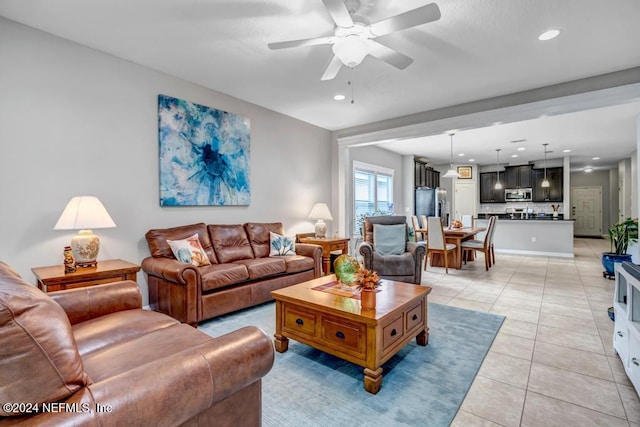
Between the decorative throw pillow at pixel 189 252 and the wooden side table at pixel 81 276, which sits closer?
the wooden side table at pixel 81 276

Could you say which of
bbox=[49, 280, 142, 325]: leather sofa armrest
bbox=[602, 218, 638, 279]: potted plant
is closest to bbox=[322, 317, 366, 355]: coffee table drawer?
bbox=[49, 280, 142, 325]: leather sofa armrest

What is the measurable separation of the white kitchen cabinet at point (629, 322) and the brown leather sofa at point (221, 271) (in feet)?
9.81

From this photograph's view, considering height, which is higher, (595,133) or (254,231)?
(595,133)

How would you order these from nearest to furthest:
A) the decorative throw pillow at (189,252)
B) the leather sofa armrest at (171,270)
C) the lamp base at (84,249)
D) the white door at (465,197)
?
the lamp base at (84,249) < the leather sofa armrest at (171,270) < the decorative throw pillow at (189,252) < the white door at (465,197)

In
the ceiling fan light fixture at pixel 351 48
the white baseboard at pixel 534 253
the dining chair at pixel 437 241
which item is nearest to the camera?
the ceiling fan light fixture at pixel 351 48

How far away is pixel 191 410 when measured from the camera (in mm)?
1058

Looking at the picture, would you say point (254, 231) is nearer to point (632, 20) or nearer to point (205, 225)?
point (205, 225)

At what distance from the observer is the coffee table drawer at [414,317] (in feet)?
7.77

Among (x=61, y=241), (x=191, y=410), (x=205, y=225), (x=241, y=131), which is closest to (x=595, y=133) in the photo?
(x=241, y=131)

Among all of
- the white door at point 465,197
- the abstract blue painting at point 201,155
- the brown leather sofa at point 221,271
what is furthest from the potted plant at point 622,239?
the abstract blue painting at point 201,155

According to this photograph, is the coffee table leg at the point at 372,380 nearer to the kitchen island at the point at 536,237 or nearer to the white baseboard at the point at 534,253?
the kitchen island at the point at 536,237

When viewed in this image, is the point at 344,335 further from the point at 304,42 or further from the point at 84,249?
the point at 84,249

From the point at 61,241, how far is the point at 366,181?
561 cm

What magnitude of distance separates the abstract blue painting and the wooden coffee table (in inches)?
77.3
